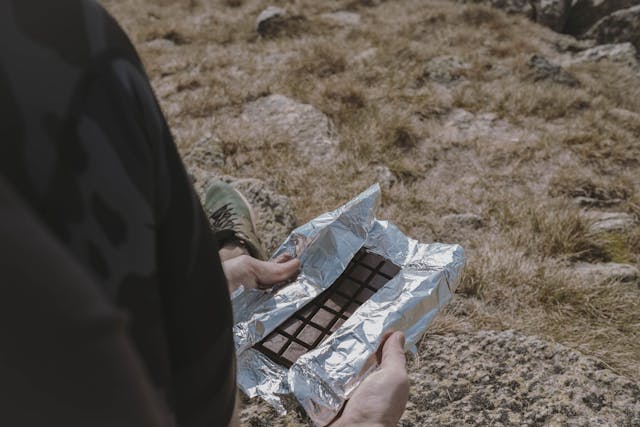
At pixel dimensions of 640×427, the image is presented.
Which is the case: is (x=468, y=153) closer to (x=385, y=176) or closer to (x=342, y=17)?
(x=385, y=176)

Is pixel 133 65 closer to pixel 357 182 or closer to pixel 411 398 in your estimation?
pixel 411 398

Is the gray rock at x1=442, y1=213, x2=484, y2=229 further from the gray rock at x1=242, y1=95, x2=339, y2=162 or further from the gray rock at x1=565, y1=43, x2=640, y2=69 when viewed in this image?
the gray rock at x1=565, y1=43, x2=640, y2=69

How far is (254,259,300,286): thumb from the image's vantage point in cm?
218

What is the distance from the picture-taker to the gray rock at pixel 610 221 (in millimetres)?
2891

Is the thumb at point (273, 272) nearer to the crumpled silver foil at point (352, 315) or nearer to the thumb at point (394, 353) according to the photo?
the crumpled silver foil at point (352, 315)

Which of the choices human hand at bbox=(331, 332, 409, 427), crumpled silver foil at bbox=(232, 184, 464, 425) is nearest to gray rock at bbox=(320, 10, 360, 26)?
crumpled silver foil at bbox=(232, 184, 464, 425)

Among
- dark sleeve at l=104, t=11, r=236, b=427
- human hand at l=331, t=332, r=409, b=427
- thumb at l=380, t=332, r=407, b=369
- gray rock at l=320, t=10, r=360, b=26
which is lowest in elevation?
human hand at l=331, t=332, r=409, b=427

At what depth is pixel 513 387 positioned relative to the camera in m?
1.93

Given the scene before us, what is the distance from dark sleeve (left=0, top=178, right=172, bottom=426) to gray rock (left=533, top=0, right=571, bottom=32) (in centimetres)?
710

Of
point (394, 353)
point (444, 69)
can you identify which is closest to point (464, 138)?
point (444, 69)

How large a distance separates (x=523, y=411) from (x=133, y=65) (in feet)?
5.69

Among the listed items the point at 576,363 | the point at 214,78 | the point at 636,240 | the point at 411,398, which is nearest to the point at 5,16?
the point at 411,398

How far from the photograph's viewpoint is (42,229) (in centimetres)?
50

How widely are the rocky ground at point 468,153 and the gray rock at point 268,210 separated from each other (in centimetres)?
1
